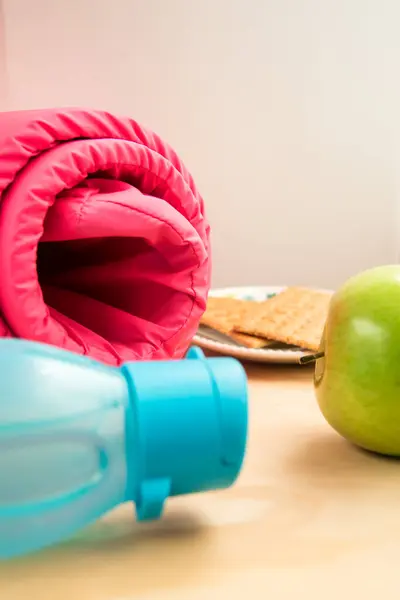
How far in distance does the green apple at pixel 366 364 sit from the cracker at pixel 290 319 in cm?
20

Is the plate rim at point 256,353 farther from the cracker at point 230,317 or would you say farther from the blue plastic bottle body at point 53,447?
the blue plastic bottle body at point 53,447

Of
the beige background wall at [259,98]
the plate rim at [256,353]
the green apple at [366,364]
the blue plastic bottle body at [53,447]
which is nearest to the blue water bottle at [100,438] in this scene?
the blue plastic bottle body at [53,447]

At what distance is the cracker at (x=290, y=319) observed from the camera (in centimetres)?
64

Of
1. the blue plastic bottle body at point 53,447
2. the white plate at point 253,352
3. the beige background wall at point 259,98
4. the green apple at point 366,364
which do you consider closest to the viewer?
the blue plastic bottle body at point 53,447

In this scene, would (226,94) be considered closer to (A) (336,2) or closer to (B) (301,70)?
(B) (301,70)

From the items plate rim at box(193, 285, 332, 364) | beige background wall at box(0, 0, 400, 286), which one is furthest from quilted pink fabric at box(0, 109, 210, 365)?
beige background wall at box(0, 0, 400, 286)

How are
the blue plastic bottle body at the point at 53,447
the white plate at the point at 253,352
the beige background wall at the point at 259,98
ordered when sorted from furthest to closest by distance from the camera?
the beige background wall at the point at 259,98 < the white plate at the point at 253,352 < the blue plastic bottle body at the point at 53,447

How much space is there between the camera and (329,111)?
107cm

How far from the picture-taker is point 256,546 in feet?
1.05

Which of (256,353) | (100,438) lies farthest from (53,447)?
(256,353)

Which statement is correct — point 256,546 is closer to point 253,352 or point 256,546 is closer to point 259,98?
point 253,352

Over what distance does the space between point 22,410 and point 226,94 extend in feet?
2.84

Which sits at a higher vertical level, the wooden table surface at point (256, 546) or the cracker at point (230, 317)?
the wooden table surface at point (256, 546)

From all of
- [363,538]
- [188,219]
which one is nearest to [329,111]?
[188,219]
